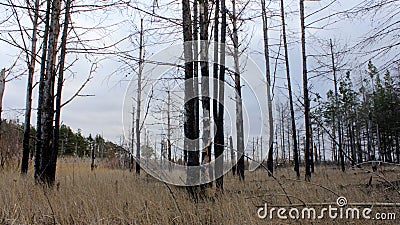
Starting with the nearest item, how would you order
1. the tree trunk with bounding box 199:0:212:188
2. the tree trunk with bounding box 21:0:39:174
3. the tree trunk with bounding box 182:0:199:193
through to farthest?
→ the tree trunk with bounding box 182:0:199:193, the tree trunk with bounding box 199:0:212:188, the tree trunk with bounding box 21:0:39:174

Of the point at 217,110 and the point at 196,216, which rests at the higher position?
the point at 217,110

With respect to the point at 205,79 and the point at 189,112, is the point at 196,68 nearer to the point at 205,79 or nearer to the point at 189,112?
the point at 205,79

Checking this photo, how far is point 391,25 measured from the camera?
5.80 metres

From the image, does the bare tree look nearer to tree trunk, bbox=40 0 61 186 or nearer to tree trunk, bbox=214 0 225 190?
tree trunk, bbox=214 0 225 190

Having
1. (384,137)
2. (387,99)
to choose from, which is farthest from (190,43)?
(384,137)

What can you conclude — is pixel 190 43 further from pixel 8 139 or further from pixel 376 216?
pixel 8 139

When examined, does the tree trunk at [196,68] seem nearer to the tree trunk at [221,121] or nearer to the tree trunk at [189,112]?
the tree trunk at [189,112]

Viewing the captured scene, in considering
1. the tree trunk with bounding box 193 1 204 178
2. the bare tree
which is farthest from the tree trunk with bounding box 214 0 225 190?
the tree trunk with bounding box 193 1 204 178

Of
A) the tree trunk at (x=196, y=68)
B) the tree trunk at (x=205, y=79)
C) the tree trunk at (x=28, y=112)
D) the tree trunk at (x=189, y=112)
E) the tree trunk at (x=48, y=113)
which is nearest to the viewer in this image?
the tree trunk at (x=189, y=112)

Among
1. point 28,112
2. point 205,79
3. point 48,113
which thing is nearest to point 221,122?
point 205,79

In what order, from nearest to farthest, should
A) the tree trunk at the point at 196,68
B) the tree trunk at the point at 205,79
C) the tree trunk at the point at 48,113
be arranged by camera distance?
the tree trunk at the point at 196,68 → the tree trunk at the point at 205,79 → the tree trunk at the point at 48,113

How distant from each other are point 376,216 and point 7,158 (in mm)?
13524

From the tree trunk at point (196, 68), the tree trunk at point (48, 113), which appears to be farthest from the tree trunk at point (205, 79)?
the tree trunk at point (48, 113)

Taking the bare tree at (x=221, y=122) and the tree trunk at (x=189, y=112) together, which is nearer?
the tree trunk at (x=189, y=112)
